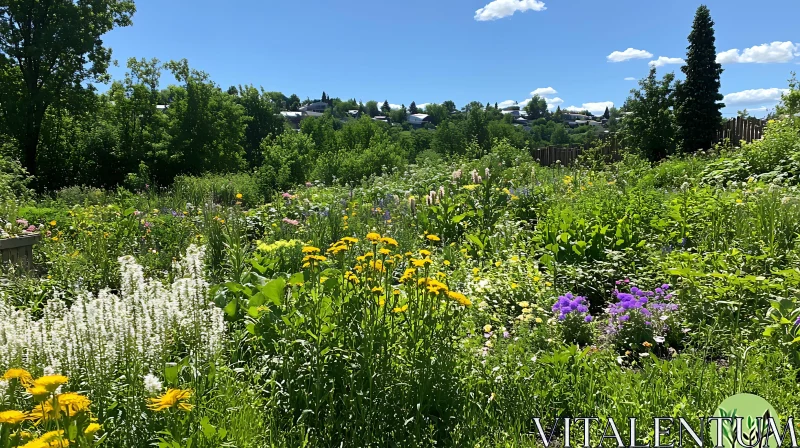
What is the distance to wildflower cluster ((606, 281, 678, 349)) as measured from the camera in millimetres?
2988

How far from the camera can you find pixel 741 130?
15.2 m

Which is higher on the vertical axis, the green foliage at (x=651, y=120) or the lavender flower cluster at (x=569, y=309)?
the green foliage at (x=651, y=120)

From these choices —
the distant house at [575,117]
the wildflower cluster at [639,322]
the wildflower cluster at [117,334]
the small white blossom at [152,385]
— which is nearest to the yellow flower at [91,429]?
the small white blossom at [152,385]

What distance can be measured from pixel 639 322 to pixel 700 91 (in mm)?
18210

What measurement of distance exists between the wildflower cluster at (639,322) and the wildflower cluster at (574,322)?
0.13 meters

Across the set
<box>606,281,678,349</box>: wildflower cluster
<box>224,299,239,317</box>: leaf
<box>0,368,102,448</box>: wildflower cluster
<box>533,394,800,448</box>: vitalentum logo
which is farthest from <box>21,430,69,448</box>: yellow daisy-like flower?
<box>606,281,678,349</box>: wildflower cluster

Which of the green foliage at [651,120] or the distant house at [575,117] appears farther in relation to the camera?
the distant house at [575,117]

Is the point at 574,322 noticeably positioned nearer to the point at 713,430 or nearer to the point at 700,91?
the point at 713,430

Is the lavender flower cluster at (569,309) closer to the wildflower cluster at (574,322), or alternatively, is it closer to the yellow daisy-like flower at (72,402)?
the wildflower cluster at (574,322)

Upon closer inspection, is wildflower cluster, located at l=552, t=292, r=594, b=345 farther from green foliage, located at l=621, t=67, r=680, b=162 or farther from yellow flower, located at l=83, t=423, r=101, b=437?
green foliage, located at l=621, t=67, r=680, b=162

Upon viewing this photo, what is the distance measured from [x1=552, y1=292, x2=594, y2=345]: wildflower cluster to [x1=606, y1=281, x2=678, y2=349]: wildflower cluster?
13 centimetres

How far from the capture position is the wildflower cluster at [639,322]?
299 centimetres

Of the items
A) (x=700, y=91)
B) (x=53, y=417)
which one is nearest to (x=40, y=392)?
(x=53, y=417)

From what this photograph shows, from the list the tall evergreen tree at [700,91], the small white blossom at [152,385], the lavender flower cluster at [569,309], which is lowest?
the lavender flower cluster at [569,309]
